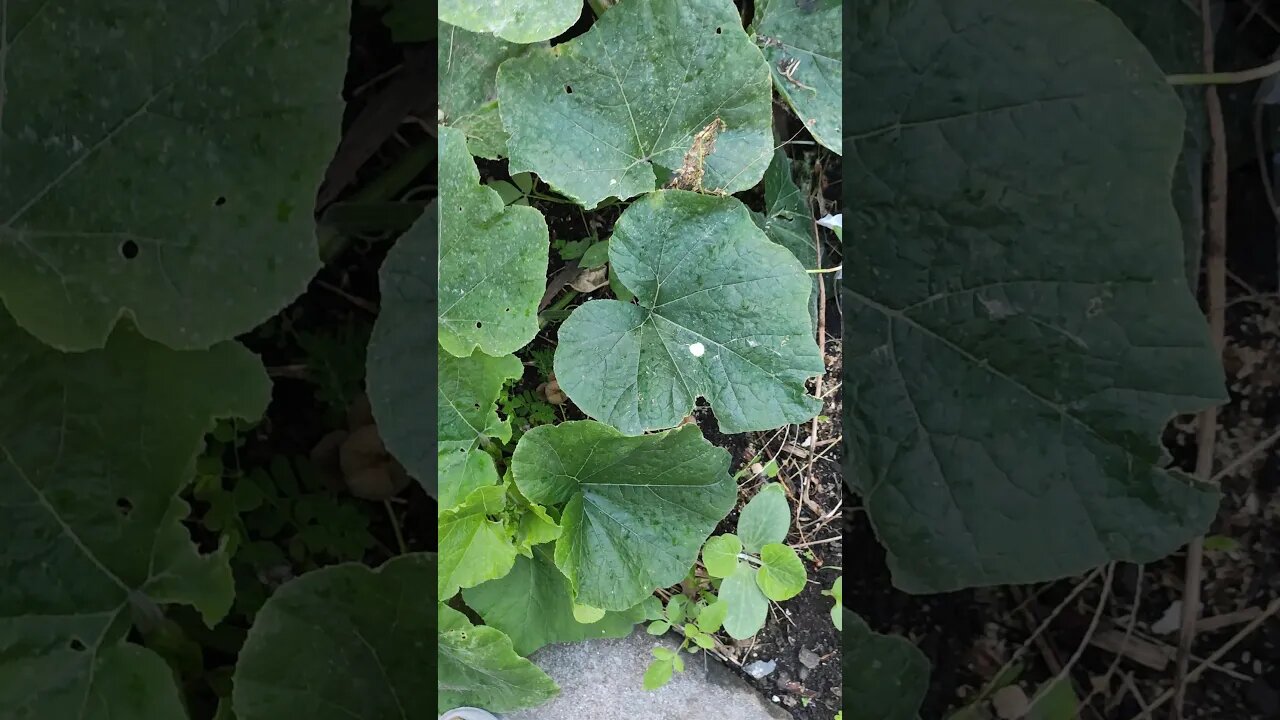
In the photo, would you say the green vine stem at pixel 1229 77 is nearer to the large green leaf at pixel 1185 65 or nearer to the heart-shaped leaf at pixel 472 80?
the large green leaf at pixel 1185 65

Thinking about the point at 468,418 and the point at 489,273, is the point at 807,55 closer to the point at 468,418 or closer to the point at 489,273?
the point at 489,273

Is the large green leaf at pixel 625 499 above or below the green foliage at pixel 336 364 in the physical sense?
below

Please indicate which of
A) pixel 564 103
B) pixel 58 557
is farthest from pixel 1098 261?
pixel 58 557

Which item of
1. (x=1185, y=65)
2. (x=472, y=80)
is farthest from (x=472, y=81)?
(x=1185, y=65)

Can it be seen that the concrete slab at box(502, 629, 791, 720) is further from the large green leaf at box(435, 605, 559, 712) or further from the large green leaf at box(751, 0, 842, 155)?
the large green leaf at box(751, 0, 842, 155)

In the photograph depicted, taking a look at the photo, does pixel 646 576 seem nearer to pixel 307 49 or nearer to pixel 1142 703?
pixel 1142 703

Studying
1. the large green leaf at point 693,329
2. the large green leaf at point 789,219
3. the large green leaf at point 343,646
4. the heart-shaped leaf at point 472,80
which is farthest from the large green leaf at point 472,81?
the large green leaf at point 343,646
